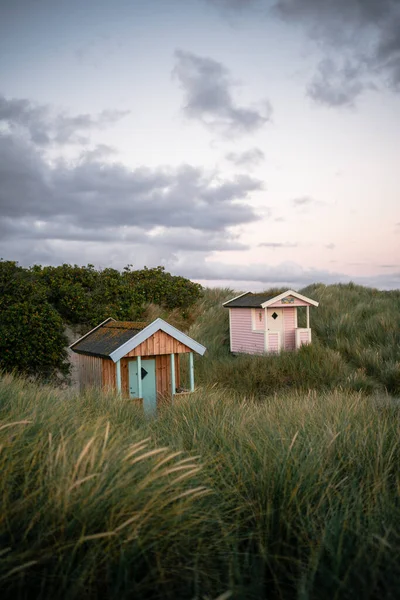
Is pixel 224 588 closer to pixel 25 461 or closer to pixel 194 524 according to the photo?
pixel 194 524

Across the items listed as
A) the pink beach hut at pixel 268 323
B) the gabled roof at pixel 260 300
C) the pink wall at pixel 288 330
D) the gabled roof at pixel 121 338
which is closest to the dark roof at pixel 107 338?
the gabled roof at pixel 121 338

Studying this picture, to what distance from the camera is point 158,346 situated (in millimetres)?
11570

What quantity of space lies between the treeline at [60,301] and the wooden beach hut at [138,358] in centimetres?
399

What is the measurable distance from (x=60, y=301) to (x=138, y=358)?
325 inches

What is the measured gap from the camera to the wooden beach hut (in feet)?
36.6

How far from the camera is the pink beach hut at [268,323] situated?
2006 centimetres

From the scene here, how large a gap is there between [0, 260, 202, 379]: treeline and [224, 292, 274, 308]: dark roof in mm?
2668

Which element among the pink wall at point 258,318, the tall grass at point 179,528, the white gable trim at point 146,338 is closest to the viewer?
the tall grass at point 179,528

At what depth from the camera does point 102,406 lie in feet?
26.4

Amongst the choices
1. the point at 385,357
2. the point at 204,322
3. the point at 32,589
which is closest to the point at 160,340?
the point at 32,589

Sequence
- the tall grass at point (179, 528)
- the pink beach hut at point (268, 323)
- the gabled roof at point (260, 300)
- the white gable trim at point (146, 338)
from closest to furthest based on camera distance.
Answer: the tall grass at point (179, 528), the white gable trim at point (146, 338), the gabled roof at point (260, 300), the pink beach hut at point (268, 323)

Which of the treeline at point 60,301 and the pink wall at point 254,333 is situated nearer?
the treeline at point 60,301

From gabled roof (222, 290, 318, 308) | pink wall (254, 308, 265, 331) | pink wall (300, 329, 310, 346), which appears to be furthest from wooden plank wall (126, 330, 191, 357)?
pink wall (300, 329, 310, 346)

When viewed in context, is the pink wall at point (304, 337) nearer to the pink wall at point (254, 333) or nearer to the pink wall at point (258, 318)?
the pink wall at point (254, 333)
